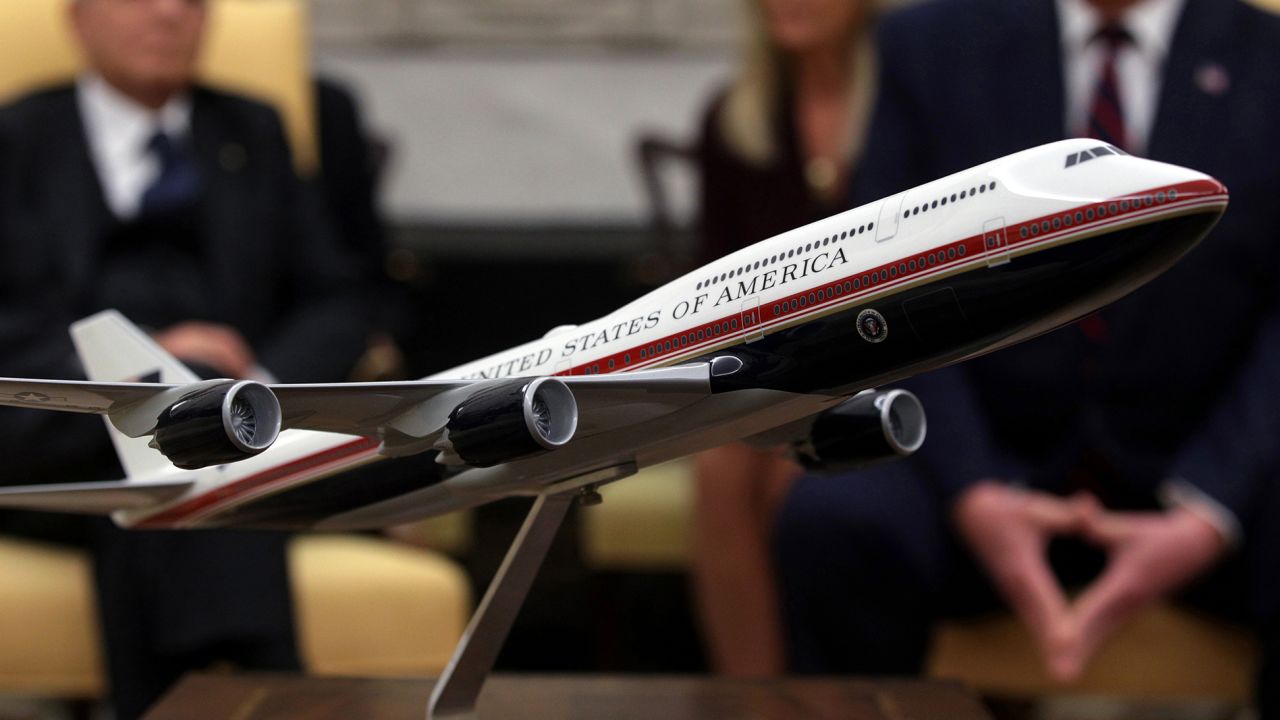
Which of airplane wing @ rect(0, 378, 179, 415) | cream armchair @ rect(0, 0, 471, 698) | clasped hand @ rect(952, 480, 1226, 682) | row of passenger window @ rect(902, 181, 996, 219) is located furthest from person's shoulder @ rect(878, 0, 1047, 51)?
airplane wing @ rect(0, 378, 179, 415)

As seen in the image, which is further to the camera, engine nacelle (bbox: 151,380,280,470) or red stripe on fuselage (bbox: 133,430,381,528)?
red stripe on fuselage (bbox: 133,430,381,528)

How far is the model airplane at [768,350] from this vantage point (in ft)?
7.00

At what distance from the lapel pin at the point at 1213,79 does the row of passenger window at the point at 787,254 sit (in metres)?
1.45

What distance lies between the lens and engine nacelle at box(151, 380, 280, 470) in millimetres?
2117

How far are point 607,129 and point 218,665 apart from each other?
12.4 feet

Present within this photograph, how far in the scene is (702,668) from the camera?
548 cm

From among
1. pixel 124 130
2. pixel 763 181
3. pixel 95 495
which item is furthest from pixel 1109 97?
pixel 124 130

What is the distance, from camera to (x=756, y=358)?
2295 millimetres

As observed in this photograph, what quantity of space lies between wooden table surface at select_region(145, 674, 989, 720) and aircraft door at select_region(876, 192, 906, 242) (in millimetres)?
838

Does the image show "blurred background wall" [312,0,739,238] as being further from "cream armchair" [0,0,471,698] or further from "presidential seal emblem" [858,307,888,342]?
"presidential seal emblem" [858,307,888,342]

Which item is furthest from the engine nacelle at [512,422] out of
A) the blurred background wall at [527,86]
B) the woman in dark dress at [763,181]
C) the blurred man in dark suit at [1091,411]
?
the blurred background wall at [527,86]

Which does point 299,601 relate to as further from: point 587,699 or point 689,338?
point 689,338

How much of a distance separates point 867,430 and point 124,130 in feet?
7.70

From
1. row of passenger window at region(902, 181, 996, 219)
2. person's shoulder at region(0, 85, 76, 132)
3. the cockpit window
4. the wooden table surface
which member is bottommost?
the wooden table surface
